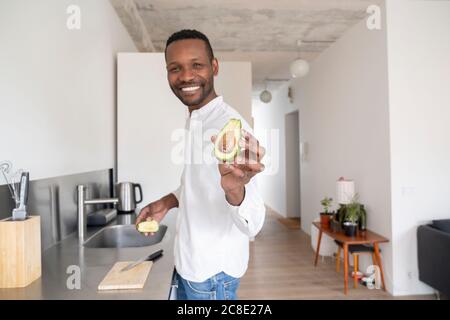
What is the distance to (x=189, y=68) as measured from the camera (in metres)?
0.86

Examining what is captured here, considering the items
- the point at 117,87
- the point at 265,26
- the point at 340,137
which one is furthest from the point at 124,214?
the point at 340,137

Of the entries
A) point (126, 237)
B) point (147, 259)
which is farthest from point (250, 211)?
point (126, 237)

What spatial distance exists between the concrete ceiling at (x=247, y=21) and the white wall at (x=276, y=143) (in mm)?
1837

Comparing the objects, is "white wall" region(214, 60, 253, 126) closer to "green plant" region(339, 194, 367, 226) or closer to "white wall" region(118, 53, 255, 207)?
"white wall" region(118, 53, 255, 207)

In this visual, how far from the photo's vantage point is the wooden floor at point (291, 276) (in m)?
2.62

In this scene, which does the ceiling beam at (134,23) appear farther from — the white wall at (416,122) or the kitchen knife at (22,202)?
the white wall at (416,122)

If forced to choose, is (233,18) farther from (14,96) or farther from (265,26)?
(14,96)

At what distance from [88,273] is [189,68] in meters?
0.76

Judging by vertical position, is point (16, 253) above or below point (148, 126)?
below

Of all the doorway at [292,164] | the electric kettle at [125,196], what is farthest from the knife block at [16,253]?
the doorway at [292,164]

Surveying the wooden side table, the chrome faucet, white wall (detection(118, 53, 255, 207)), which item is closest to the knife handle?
the chrome faucet

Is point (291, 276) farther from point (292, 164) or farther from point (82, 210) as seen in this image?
point (292, 164)

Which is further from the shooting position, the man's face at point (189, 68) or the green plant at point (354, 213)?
the green plant at point (354, 213)
